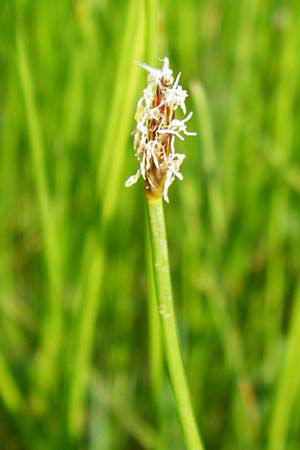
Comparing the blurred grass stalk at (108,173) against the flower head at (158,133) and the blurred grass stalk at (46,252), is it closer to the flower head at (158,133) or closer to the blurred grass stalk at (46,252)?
the blurred grass stalk at (46,252)

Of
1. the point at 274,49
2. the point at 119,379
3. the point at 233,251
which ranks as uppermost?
the point at 274,49

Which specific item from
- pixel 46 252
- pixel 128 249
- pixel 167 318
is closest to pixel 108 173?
pixel 46 252

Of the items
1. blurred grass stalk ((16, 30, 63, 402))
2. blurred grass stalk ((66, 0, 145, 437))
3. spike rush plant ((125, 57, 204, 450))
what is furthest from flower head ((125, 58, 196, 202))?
blurred grass stalk ((16, 30, 63, 402))

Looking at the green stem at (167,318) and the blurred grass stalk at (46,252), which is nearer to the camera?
the green stem at (167,318)

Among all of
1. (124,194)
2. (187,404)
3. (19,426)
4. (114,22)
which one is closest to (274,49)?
(114,22)

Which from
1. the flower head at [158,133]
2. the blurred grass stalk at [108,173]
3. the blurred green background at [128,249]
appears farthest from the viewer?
the blurred green background at [128,249]

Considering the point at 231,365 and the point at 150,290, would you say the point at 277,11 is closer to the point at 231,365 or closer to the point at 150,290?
the point at 231,365

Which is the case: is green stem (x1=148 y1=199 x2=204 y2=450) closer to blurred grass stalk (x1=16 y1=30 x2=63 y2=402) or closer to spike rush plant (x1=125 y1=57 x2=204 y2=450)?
spike rush plant (x1=125 y1=57 x2=204 y2=450)

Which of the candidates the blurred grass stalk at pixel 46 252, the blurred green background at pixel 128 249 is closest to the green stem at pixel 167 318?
the blurred green background at pixel 128 249
